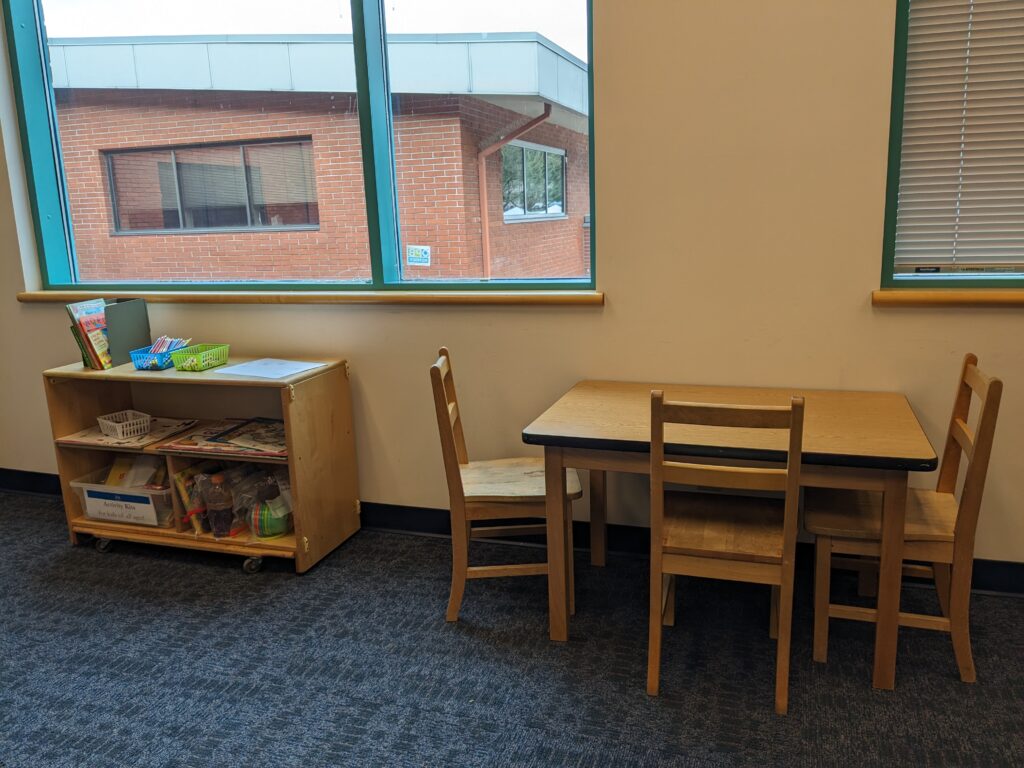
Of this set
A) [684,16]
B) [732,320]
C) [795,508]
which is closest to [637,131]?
[684,16]

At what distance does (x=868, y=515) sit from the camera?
2.14 metres

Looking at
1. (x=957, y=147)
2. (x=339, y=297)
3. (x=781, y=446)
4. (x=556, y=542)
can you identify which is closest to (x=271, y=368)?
(x=339, y=297)

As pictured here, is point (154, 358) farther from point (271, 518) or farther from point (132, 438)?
point (271, 518)

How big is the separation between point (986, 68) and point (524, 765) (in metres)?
2.38

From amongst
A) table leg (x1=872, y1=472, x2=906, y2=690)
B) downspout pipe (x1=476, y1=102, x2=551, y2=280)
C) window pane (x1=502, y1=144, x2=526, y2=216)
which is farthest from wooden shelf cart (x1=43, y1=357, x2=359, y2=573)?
table leg (x1=872, y1=472, x2=906, y2=690)

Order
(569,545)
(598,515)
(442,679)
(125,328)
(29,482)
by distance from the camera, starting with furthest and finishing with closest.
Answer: (29,482) → (125,328) → (598,515) → (569,545) → (442,679)

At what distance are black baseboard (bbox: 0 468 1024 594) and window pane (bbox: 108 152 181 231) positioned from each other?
1.35m

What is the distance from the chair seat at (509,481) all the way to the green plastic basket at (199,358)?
1.13 metres

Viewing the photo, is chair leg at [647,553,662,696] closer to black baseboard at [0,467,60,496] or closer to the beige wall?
the beige wall

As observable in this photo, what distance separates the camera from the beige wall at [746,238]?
2371 mm

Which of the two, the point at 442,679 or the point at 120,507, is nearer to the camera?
the point at 442,679

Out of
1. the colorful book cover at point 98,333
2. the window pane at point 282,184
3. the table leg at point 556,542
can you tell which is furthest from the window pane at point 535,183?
the colorful book cover at point 98,333

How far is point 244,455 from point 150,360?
1.97 feet

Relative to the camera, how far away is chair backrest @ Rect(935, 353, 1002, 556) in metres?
1.88
